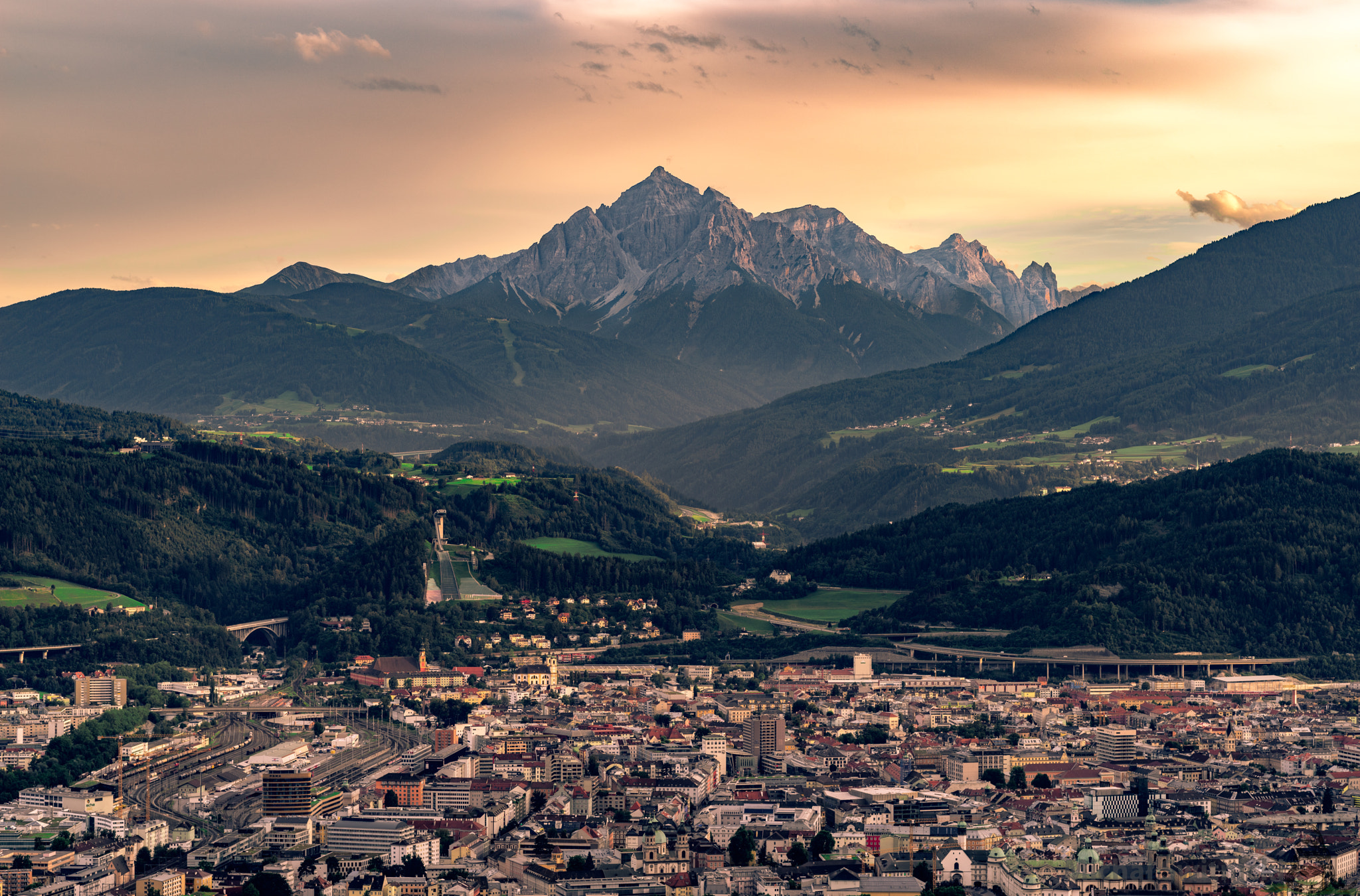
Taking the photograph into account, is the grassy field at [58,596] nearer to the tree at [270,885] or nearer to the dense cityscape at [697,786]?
the dense cityscape at [697,786]

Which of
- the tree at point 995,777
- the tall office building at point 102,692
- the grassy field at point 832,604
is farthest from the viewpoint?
the grassy field at point 832,604

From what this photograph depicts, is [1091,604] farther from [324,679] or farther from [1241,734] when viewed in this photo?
[324,679]

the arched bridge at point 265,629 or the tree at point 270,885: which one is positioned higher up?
the arched bridge at point 265,629

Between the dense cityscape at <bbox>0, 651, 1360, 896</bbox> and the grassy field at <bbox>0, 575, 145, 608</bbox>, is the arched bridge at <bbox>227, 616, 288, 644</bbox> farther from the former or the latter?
the dense cityscape at <bbox>0, 651, 1360, 896</bbox>

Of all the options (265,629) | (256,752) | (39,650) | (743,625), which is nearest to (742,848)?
(256,752)

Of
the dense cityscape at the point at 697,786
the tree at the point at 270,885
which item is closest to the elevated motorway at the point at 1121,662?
the dense cityscape at the point at 697,786

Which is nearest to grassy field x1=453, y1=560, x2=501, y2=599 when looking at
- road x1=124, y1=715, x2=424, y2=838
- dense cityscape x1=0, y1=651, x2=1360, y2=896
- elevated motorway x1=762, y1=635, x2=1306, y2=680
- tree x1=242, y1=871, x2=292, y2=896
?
dense cityscape x1=0, y1=651, x2=1360, y2=896

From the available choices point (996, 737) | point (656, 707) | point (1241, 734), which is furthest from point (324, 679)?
point (1241, 734)
